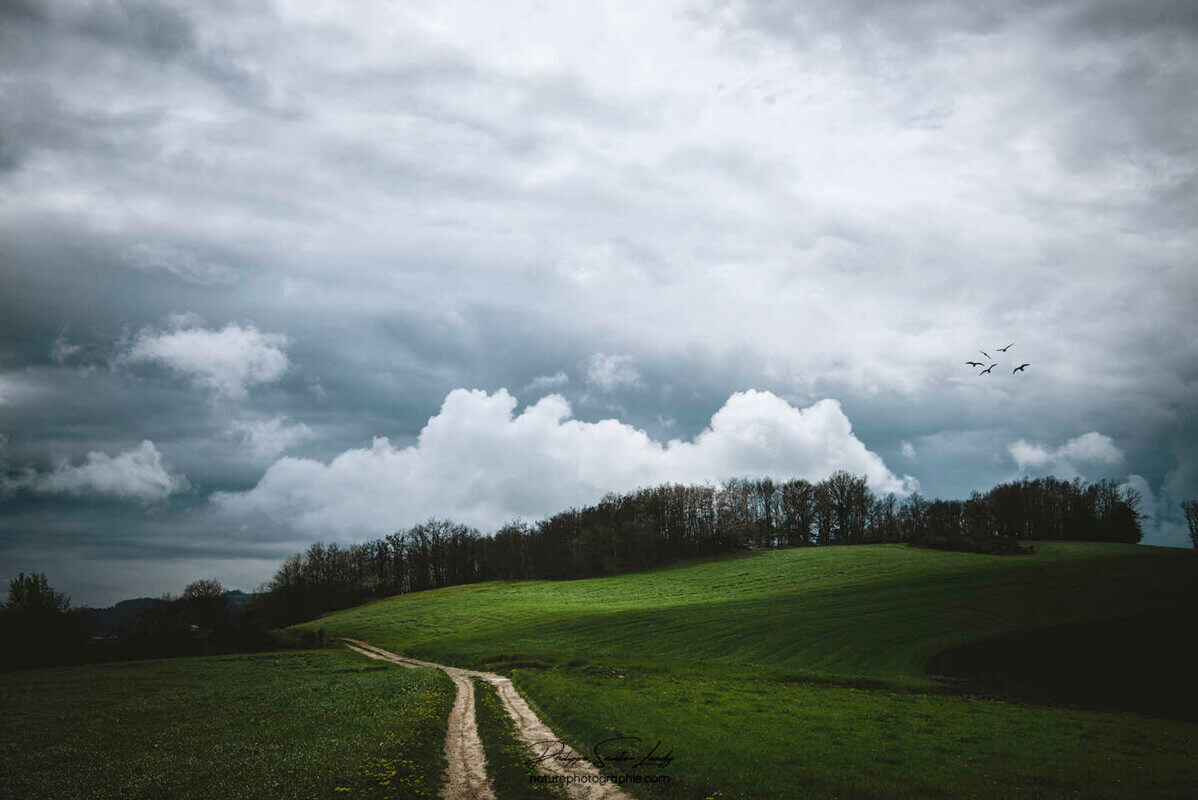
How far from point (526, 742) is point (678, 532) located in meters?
126

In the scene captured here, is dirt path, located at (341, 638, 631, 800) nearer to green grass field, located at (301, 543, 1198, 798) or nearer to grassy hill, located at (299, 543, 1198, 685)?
green grass field, located at (301, 543, 1198, 798)

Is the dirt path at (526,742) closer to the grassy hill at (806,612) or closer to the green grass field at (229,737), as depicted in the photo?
the green grass field at (229,737)

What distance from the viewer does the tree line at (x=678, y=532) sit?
13112 centimetres

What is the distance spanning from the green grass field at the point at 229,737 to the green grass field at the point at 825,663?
664 centimetres

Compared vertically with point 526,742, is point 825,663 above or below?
below

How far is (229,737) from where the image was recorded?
25188mm

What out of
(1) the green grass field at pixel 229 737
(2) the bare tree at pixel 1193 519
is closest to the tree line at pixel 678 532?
(2) the bare tree at pixel 1193 519

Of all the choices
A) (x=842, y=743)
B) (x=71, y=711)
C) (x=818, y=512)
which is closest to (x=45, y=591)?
(x=71, y=711)

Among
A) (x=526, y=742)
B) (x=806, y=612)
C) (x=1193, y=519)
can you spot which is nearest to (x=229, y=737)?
(x=526, y=742)

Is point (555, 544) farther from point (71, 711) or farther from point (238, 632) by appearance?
point (71, 711)

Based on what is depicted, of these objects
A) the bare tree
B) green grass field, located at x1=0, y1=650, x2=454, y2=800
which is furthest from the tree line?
green grass field, located at x1=0, y1=650, x2=454, y2=800

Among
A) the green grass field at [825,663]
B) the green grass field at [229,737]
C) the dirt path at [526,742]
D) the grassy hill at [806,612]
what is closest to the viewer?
the dirt path at [526,742]

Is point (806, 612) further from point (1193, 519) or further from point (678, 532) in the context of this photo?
point (1193, 519)

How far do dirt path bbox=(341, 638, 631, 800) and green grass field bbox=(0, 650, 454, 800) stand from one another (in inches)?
22.7
